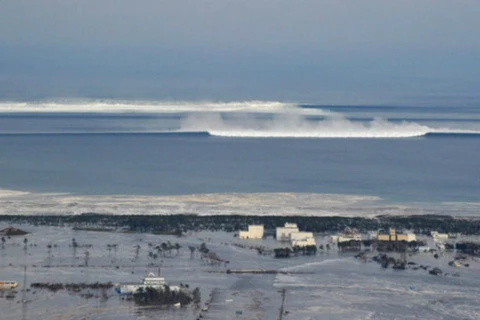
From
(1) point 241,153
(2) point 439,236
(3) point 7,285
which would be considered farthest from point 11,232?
(1) point 241,153

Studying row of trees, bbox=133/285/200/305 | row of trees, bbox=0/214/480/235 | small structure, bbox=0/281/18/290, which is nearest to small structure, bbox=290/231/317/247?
row of trees, bbox=0/214/480/235

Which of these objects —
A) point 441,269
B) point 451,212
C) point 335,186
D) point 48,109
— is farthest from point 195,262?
point 48,109

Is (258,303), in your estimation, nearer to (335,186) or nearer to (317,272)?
(317,272)

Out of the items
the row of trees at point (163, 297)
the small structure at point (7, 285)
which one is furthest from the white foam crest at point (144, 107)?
the row of trees at point (163, 297)

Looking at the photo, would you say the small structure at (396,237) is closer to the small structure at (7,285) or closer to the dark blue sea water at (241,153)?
the dark blue sea water at (241,153)

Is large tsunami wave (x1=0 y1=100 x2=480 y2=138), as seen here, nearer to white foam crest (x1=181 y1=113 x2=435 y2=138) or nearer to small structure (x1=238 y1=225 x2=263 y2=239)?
white foam crest (x1=181 y1=113 x2=435 y2=138)

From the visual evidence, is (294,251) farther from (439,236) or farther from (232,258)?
(439,236)

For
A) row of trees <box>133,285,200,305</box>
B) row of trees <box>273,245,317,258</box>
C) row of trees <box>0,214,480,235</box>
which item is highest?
row of trees <box>0,214,480,235</box>
